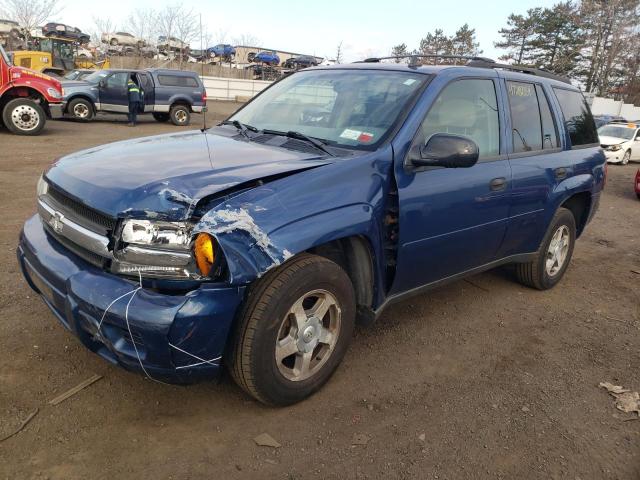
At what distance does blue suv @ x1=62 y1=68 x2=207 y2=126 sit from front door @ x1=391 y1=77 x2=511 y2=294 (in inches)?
569

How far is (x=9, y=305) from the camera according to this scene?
146 inches

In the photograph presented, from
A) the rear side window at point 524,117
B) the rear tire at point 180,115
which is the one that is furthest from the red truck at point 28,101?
the rear side window at point 524,117

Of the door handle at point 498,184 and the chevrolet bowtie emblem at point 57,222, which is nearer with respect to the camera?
the chevrolet bowtie emblem at point 57,222

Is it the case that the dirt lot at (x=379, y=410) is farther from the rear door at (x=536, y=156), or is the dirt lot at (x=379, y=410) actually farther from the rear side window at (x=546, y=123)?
the rear side window at (x=546, y=123)

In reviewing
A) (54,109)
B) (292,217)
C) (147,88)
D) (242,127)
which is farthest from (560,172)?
(147,88)

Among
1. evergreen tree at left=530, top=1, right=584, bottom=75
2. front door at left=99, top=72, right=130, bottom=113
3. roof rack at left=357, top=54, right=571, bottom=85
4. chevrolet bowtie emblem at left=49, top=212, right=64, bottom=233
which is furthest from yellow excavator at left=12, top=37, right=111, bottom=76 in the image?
evergreen tree at left=530, top=1, right=584, bottom=75

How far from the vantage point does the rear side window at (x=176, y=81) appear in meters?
17.8

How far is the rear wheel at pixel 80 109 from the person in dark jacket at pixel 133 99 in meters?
1.28

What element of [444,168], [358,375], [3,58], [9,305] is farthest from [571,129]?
[3,58]

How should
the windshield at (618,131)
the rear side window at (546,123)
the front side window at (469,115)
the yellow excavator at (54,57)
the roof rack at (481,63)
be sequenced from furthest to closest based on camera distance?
1. the yellow excavator at (54,57)
2. the windshield at (618,131)
3. the rear side window at (546,123)
4. the roof rack at (481,63)
5. the front side window at (469,115)

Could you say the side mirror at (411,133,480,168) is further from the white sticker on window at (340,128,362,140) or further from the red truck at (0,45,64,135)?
the red truck at (0,45,64,135)

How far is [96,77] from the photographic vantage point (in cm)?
1675

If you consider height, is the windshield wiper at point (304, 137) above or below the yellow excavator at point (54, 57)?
below

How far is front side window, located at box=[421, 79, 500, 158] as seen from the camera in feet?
10.7
